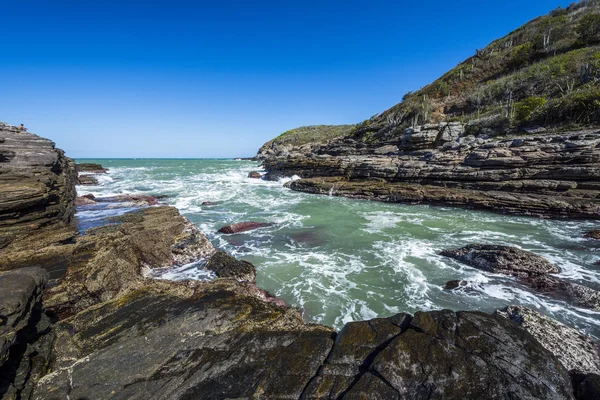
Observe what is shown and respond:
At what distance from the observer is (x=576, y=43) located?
45.4m

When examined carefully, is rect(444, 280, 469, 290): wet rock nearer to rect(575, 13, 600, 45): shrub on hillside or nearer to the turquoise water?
the turquoise water

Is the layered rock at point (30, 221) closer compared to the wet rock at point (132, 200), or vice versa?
the layered rock at point (30, 221)

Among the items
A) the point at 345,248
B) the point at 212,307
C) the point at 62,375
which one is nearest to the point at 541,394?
the point at 212,307

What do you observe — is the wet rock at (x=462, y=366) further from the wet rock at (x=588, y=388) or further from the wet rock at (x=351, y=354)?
the wet rock at (x=588, y=388)

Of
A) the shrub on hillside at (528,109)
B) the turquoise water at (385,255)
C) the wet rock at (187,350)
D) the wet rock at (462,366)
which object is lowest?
the turquoise water at (385,255)

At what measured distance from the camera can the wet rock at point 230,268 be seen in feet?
28.8

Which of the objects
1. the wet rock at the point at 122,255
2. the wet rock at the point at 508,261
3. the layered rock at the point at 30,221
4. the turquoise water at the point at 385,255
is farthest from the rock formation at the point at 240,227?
the wet rock at the point at 508,261

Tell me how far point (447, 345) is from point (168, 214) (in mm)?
13627

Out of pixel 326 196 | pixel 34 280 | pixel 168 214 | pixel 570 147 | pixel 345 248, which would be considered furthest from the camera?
pixel 326 196

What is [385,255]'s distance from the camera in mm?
11586

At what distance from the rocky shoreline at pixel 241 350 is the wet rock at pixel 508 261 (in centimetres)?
386

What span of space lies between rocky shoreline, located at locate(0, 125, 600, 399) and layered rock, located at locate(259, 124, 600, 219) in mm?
17314

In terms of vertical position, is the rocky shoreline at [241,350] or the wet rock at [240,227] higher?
the rocky shoreline at [241,350]

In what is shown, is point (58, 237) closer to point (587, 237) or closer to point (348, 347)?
point (348, 347)
